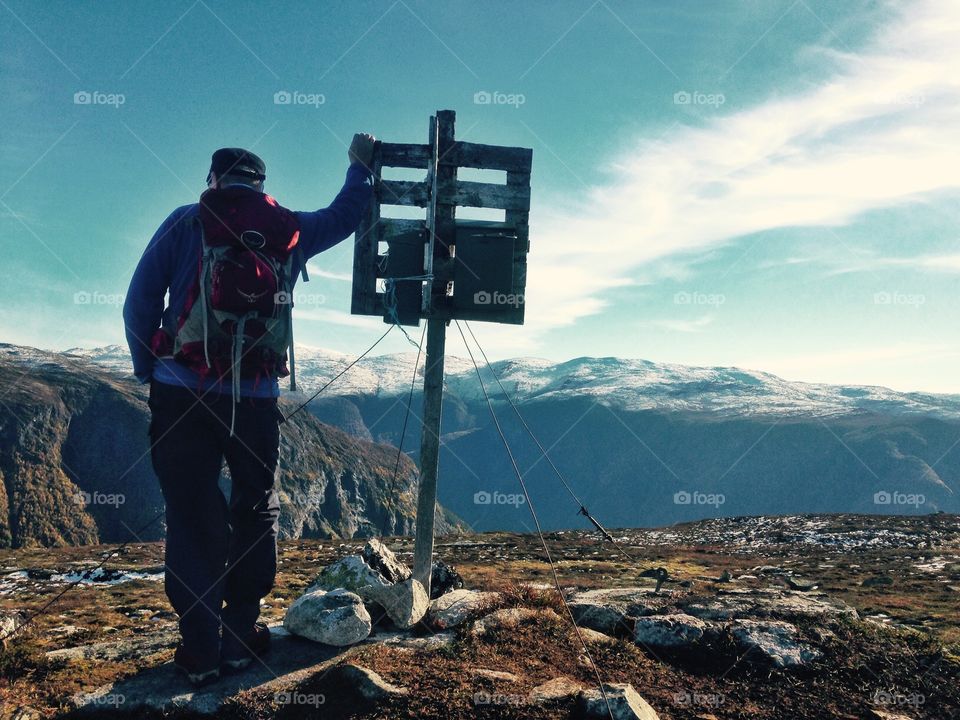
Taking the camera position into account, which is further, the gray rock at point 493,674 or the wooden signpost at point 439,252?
the wooden signpost at point 439,252

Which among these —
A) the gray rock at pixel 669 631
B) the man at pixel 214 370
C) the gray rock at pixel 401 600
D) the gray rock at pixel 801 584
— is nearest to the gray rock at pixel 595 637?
the gray rock at pixel 669 631

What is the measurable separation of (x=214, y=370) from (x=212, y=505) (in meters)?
1.30

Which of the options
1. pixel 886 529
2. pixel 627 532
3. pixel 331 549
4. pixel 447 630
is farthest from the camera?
pixel 627 532

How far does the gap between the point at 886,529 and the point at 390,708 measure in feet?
117

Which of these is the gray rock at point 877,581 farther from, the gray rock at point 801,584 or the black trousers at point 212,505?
the black trousers at point 212,505

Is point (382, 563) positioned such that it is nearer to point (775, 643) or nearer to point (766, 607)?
point (775, 643)

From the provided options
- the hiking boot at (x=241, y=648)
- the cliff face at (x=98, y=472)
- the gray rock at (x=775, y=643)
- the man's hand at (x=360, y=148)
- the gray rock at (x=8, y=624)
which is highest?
the man's hand at (x=360, y=148)

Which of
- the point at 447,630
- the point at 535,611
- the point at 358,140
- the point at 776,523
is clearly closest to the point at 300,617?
the point at 447,630

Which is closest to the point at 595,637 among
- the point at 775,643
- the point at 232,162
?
the point at 775,643

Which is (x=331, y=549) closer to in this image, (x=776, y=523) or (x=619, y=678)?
(x=619, y=678)

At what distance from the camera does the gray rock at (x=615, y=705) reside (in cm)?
559

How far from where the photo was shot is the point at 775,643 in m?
7.90

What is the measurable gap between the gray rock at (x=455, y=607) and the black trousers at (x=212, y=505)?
2.49 meters

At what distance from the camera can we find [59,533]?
11662 cm
